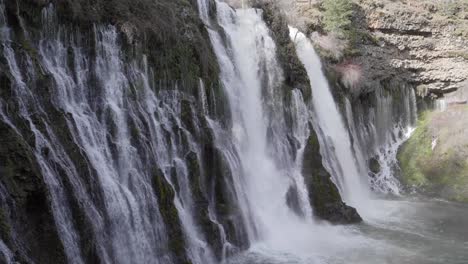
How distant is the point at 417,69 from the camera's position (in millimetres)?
33375

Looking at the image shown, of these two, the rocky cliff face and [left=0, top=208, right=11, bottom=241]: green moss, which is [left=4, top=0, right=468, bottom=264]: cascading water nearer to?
[left=0, top=208, right=11, bottom=241]: green moss

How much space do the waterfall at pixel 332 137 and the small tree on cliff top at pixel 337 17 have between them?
3168mm

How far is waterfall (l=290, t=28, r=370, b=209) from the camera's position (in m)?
24.3

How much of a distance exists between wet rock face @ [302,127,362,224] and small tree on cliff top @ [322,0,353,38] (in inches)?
476

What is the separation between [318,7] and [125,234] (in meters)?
→ 23.9

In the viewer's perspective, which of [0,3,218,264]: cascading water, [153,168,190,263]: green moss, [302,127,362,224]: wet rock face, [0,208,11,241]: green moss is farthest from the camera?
[302,127,362,224]: wet rock face

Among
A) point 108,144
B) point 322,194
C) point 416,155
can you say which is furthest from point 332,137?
point 108,144

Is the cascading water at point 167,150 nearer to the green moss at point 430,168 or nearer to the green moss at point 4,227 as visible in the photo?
the green moss at point 4,227

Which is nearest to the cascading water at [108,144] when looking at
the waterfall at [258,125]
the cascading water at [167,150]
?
the cascading water at [167,150]

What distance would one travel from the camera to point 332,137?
86.4 feet

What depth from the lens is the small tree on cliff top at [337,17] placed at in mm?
31188

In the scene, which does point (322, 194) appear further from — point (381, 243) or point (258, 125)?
point (258, 125)

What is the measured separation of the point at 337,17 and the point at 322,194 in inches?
573

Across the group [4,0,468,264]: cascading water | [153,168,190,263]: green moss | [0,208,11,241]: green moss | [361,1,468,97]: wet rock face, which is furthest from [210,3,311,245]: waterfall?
[361,1,468,97]: wet rock face
